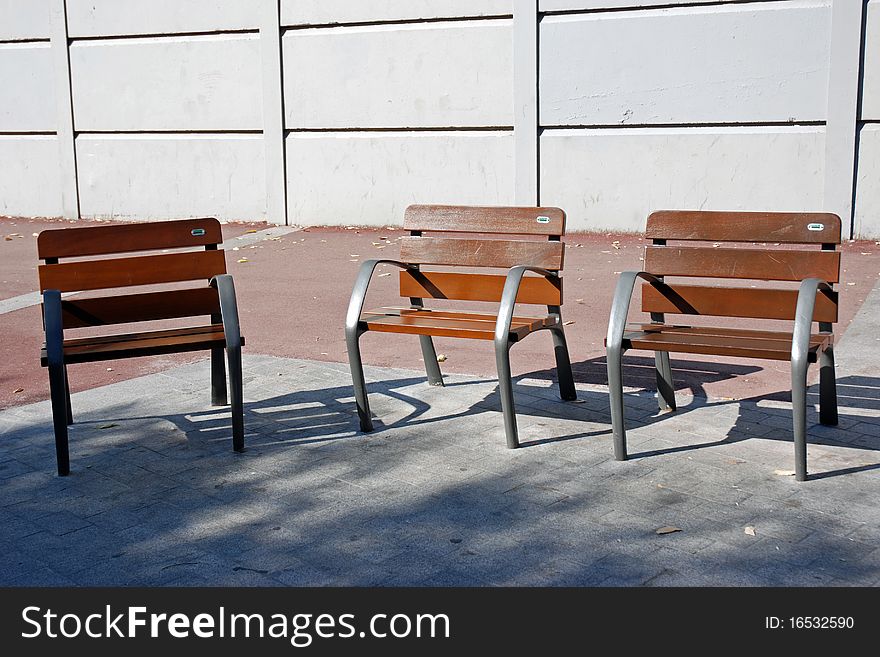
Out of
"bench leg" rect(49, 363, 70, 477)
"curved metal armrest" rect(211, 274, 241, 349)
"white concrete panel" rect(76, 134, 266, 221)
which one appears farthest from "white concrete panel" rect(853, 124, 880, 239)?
"bench leg" rect(49, 363, 70, 477)

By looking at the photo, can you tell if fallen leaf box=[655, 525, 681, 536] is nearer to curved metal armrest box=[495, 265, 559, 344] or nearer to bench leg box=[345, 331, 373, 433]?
curved metal armrest box=[495, 265, 559, 344]

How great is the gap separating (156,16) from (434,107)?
4090 millimetres

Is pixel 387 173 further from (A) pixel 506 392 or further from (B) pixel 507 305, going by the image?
(A) pixel 506 392

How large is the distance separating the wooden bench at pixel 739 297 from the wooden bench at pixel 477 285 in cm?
47

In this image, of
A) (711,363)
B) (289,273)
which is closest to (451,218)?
(711,363)

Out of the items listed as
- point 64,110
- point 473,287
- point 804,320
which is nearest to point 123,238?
point 473,287

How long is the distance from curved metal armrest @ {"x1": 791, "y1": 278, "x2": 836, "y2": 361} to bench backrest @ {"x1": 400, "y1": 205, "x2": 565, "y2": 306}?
1.29m

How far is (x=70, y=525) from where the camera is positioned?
417 cm

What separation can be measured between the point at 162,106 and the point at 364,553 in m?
11.9

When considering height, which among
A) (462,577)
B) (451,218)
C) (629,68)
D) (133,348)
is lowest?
(462,577)

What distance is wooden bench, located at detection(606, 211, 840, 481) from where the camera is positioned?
4594 millimetres

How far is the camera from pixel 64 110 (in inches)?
609

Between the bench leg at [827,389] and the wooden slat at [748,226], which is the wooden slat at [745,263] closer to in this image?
the wooden slat at [748,226]
